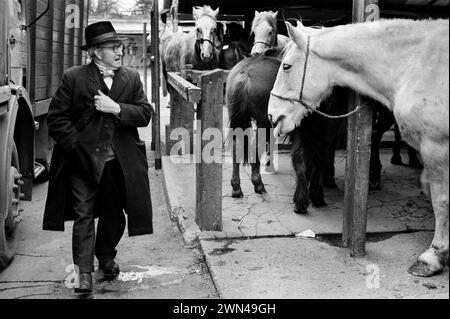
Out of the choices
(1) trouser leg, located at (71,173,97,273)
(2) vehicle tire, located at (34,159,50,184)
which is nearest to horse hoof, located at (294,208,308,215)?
(1) trouser leg, located at (71,173,97,273)

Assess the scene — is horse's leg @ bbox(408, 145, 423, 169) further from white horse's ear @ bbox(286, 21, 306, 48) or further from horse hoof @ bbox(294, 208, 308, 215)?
white horse's ear @ bbox(286, 21, 306, 48)

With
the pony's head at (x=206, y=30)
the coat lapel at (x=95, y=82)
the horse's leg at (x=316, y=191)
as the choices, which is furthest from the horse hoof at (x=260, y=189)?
the pony's head at (x=206, y=30)

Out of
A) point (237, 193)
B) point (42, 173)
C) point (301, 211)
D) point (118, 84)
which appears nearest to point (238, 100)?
point (237, 193)

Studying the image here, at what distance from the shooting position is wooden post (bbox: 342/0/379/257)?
410cm

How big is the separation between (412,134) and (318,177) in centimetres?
211

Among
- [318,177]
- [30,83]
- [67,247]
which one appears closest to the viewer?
[67,247]

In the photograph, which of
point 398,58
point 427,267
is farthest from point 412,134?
point 427,267

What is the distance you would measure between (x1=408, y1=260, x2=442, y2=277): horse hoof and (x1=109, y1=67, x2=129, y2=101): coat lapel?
2.44 meters

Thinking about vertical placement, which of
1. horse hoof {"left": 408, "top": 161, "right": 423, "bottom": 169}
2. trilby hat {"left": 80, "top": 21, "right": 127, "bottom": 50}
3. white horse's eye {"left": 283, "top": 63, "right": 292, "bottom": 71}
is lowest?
horse hoof {"left": 408, "top": 161, "right": 423, "bottom": 169}

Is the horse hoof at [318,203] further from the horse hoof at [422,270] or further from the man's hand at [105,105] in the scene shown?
the man's hand at [105,105]

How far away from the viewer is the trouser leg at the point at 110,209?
A: 156 inches

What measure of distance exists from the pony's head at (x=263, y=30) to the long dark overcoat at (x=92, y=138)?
3.06 m
